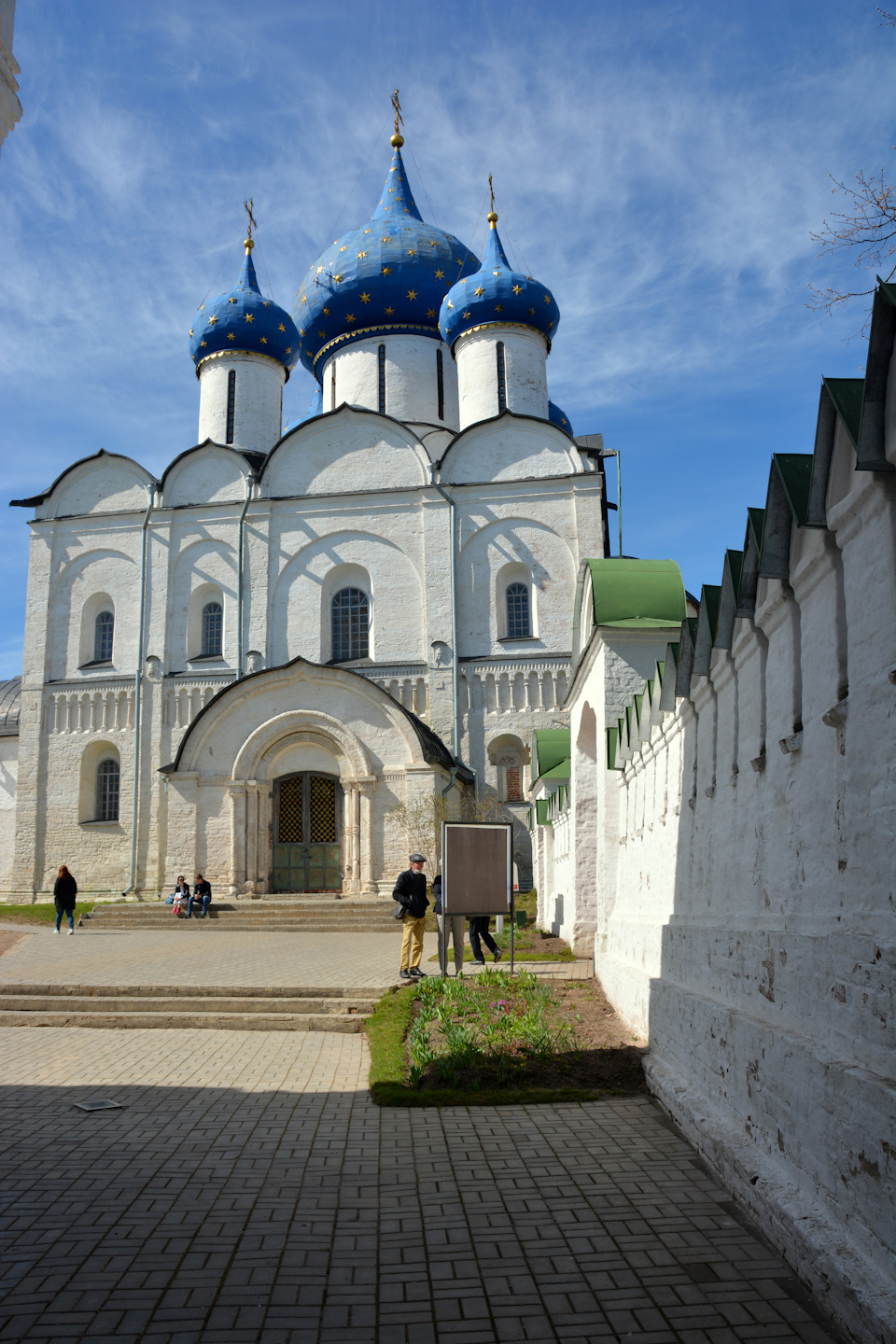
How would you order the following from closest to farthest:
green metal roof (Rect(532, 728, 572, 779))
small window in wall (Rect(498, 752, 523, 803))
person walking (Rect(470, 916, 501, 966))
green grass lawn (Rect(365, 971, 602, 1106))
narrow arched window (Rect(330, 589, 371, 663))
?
green grass lawn (Rect(365, 971, 602, 1106)) < person walking (Rect(470, 916, 501, 966)) < green metal roof (Rect(532, 728, 572, 779)) < small window in wall (Rect(498, 752, 523, 803)) < narrow arched window (Rect(330, 589, 371, 663))

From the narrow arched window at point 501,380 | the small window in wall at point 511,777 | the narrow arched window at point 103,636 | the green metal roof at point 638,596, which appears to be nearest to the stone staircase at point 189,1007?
the green metal roof at point 638,596

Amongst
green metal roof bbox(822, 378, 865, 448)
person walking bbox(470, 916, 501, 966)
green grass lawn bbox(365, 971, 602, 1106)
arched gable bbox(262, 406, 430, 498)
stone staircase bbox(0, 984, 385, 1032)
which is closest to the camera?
green metal roof bbox(822, 378, 865, 448)

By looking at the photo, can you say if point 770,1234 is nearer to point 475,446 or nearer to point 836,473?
point 836,473

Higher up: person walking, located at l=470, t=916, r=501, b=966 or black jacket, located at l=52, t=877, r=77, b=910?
black jacket, located at l=52, t=877, r=77, b=910

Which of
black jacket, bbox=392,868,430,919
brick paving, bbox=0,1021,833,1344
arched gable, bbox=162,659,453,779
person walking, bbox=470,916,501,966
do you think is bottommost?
brick paving, bbox=0,1021,833,1344

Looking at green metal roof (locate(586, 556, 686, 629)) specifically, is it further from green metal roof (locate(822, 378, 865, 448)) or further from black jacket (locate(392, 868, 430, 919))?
green metal roof (locate(822, 378, 865, 448))

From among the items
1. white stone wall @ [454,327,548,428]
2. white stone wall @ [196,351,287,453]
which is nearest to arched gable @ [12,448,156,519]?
white stone wall @ [196,351,287,453]

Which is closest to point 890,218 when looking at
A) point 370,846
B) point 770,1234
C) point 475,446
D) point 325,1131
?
point 770,1234

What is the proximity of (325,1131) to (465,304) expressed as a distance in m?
23.3

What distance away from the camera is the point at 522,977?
9500 mm

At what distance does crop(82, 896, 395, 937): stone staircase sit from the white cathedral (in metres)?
1.08

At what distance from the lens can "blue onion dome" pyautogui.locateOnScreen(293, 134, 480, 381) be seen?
89.4ft

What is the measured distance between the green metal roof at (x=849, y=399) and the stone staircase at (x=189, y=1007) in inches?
261

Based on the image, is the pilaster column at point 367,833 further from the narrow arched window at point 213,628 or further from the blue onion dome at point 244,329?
the blue onion dome at point 244,329
